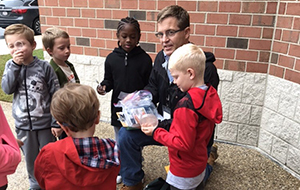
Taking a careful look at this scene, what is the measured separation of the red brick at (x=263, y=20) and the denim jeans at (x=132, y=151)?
1980 mm

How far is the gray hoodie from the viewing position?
250 cm

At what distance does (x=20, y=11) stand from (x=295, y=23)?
549 inches

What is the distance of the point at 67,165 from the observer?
1639mm

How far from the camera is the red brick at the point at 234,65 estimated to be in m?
3.67

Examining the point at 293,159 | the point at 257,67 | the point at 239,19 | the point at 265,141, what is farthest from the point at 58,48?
the point at 293,159

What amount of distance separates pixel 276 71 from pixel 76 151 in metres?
2.76

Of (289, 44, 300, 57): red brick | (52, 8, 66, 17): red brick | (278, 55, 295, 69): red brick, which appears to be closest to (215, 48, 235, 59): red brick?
(278, 55, 295, 69): red brick

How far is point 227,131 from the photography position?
398cm

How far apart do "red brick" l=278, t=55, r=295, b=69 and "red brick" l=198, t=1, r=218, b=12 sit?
1.01 meters

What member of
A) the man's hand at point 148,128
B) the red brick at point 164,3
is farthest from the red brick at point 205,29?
the man's hand at point 148,128

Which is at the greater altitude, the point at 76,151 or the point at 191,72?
the point at 191,72

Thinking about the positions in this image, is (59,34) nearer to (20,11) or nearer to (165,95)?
(165,95)

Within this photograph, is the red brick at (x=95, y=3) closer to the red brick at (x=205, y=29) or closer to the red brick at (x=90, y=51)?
the red brick at (x=90, y=51)

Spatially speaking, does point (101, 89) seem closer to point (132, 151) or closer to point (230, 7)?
point (132, 151)
